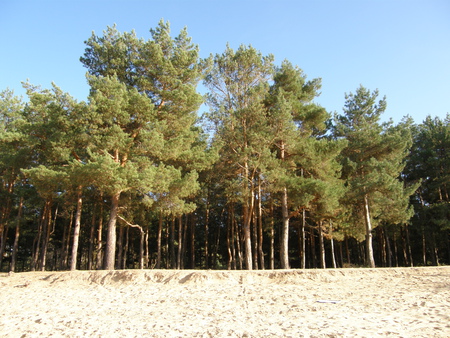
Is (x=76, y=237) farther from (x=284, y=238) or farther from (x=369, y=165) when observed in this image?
(x=369, y=165)

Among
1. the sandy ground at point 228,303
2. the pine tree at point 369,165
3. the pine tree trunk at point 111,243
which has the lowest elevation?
the sandy ground at point 228,303

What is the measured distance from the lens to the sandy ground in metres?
7.01

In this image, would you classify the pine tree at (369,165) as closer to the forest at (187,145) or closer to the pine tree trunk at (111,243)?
the forest at (187,145)

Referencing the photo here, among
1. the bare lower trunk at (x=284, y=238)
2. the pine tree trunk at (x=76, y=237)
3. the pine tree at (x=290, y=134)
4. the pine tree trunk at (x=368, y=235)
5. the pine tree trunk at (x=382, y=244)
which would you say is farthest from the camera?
the pine tree trunk at (x=382, y=244)

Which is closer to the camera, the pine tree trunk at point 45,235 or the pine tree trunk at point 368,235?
the pine tree trunk at point 368,235

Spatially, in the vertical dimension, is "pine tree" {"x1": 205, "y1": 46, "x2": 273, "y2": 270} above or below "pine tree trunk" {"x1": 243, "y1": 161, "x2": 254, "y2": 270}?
above

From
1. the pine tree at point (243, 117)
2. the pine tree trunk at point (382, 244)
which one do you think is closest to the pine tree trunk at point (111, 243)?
the pine tree at point (243, 117)

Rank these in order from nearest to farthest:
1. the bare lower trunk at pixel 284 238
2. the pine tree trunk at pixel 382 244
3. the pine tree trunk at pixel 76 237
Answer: the pine tree trunk at pixel 76 237 → the bare lower trunk at pixel 284 238 → the pine tree trunk at pixel 382 244

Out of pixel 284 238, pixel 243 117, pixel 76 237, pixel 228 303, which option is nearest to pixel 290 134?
pixel 243 117

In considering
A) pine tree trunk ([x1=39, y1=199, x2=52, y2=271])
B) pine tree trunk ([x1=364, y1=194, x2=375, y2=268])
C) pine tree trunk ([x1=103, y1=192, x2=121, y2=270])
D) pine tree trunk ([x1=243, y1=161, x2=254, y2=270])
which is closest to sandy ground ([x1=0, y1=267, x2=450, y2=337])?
pine tree trunk ([x1=103, y1=192, x2=121, y2=270])

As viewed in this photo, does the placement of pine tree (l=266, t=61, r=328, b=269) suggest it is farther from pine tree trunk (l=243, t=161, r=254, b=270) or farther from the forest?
pine tree trunk (l=243, t=161, r=254, b=270)

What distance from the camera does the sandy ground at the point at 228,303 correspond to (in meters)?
7.01

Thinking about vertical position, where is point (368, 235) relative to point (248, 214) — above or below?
below

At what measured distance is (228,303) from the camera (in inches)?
380
